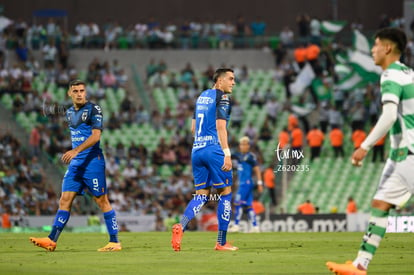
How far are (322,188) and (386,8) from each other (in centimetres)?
1678

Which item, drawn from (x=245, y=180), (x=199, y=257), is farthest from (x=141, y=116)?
(x=199, y=257)

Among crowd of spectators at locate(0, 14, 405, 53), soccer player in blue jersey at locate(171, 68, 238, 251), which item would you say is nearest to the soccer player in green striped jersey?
soccer player in blue jersey at locate(171, 68, 238, 251)

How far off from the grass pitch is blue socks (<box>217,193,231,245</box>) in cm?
35

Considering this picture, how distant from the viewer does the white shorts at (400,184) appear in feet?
37.0

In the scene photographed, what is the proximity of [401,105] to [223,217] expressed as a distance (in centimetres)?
576

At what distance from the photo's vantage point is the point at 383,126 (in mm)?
11047

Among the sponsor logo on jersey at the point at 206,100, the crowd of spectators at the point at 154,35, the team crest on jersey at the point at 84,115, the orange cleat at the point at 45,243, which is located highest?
the crowd of spectators at the point at 154,35

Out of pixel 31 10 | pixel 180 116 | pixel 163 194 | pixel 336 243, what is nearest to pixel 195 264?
pixel 336 243

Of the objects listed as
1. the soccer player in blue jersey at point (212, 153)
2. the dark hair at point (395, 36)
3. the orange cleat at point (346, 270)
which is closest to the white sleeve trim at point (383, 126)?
the dark hair at point (395, 36)

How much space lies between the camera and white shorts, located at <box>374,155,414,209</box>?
444 inches

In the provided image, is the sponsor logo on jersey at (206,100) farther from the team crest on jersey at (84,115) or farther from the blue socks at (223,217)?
A: the team crest on jersey at (84,115)

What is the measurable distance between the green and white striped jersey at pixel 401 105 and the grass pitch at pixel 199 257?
1897 millimetres

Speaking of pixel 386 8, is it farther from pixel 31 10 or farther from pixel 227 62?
pixel 31 10

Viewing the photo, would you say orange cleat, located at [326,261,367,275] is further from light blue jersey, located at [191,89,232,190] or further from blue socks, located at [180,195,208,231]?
light blue jersey, located at [191,89,232,190]
